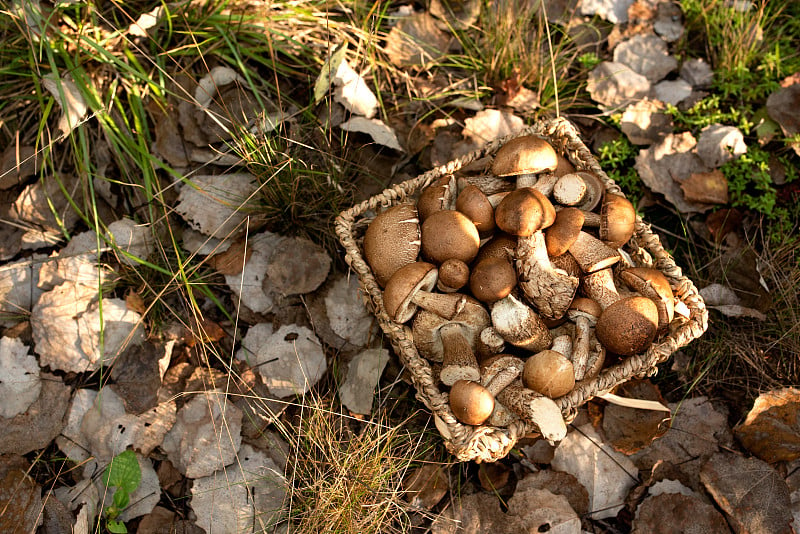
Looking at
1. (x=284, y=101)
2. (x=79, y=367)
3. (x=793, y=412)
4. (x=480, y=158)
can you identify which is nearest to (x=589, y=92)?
(x=480, y=158)

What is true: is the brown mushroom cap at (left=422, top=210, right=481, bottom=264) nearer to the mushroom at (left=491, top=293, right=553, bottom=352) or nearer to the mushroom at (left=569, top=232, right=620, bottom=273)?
the mushroom at (left=491, top=293, right=553, bottom=352)

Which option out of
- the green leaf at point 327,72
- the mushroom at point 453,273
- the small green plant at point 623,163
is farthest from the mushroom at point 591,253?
the green leaf at point 327,72

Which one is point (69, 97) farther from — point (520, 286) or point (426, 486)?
point (426, 486)

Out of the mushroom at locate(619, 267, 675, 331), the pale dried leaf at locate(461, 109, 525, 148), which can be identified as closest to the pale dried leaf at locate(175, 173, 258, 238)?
the pale dried leaf at locate(461, 109, 525, 148)

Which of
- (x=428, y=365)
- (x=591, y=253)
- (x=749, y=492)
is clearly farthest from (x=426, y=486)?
(x=749, y=492)

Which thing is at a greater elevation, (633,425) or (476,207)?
(476,207)

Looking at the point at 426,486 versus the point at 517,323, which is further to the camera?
the point at 426,486
